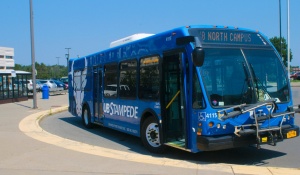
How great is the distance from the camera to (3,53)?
117 m

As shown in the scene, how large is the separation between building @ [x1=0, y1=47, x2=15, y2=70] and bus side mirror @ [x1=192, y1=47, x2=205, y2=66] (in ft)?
336

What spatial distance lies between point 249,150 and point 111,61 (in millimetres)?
4858

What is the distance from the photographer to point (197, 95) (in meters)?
6.52

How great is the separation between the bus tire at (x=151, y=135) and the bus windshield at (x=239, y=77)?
1888 mm

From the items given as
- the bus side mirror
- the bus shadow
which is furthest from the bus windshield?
the bus shadow

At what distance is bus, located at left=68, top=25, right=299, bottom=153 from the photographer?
253 inches

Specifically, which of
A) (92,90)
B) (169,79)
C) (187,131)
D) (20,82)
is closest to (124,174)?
(187,131)

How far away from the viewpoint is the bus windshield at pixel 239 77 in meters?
6.57

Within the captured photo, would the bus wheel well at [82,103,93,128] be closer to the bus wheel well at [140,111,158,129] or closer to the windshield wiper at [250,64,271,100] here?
the bus wheel well at [140,111,158,129]

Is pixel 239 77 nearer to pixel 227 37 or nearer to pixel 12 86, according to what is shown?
pixel 227 37

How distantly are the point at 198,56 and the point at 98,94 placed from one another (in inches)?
244

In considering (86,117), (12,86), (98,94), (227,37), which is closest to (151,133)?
(227,37)

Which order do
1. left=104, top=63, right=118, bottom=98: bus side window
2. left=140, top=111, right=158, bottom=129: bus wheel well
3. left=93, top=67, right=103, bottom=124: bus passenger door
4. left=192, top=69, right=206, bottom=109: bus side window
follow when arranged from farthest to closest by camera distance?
left=93, top=67, right=103, bottom=124: bus passenger door < left=104, top=63, right=118, bottom=98: bus side window < left=140, top=111, right=158, bottom=129: bus wheel well < left=192, top=69, right=206, bottom=109: bus side window

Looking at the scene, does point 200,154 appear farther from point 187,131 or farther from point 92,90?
point 92,90
